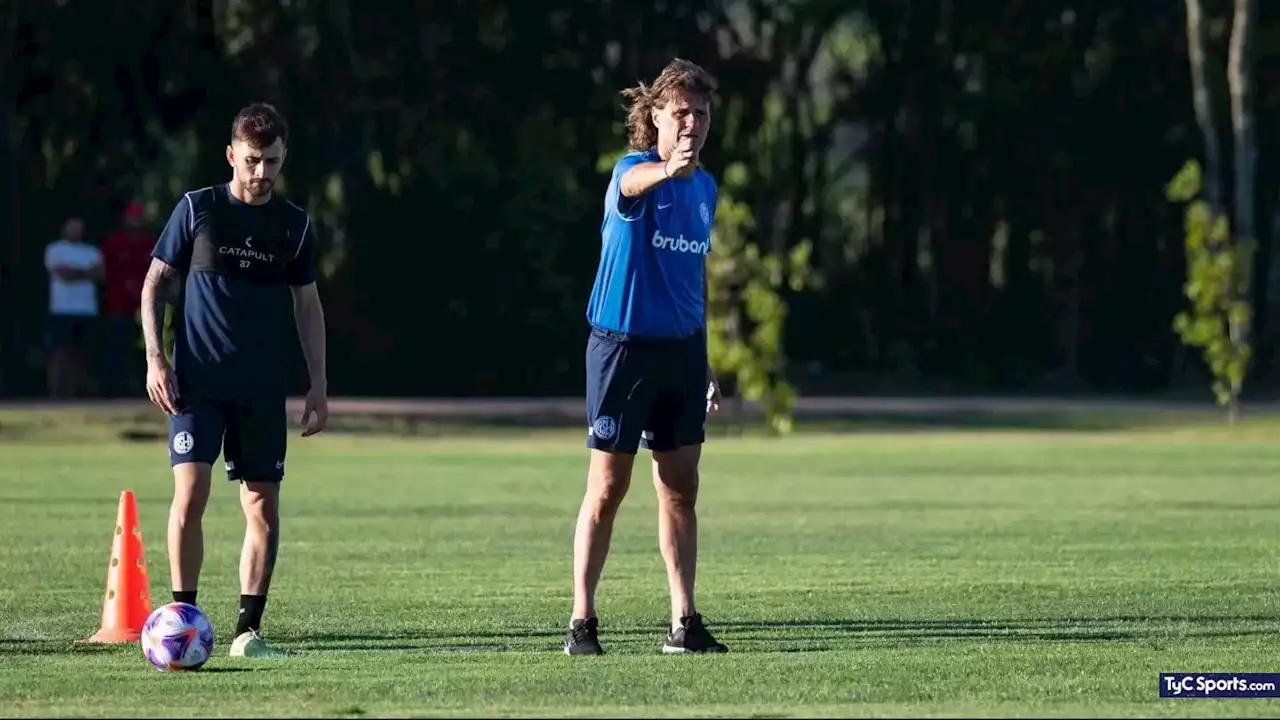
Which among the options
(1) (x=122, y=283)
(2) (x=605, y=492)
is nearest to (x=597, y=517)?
(2) (x=605, y=492)

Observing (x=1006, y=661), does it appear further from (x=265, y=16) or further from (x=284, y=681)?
(x=265, y=16)

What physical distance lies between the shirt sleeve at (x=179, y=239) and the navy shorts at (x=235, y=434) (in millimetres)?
567

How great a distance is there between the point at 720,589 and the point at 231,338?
373 centimetres

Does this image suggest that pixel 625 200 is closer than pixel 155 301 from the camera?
Yes

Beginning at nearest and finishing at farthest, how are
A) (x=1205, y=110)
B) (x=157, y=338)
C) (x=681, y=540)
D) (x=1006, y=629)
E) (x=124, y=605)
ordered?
(x=157, y=338), (x=681, y=540), (x=124, y=605), (x=1006, y=629), (x=1205, y=110)

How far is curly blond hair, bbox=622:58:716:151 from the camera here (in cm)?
1066

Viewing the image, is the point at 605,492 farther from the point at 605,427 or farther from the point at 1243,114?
the point at 1243,114

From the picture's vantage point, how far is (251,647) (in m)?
11.0

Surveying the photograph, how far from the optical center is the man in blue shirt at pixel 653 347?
1081 centimetres

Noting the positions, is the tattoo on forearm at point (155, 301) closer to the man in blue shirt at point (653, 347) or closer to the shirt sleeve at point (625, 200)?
the man in blue shirt at point (653, 347)

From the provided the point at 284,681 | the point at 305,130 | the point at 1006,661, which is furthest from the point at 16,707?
the point at 305,130

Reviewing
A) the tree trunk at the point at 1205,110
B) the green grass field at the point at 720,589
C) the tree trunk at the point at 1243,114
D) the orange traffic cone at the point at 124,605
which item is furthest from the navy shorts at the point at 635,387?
the tree trunk at the point at 1205,110

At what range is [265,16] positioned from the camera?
40.2 m

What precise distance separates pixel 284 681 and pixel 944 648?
273 centimetres
